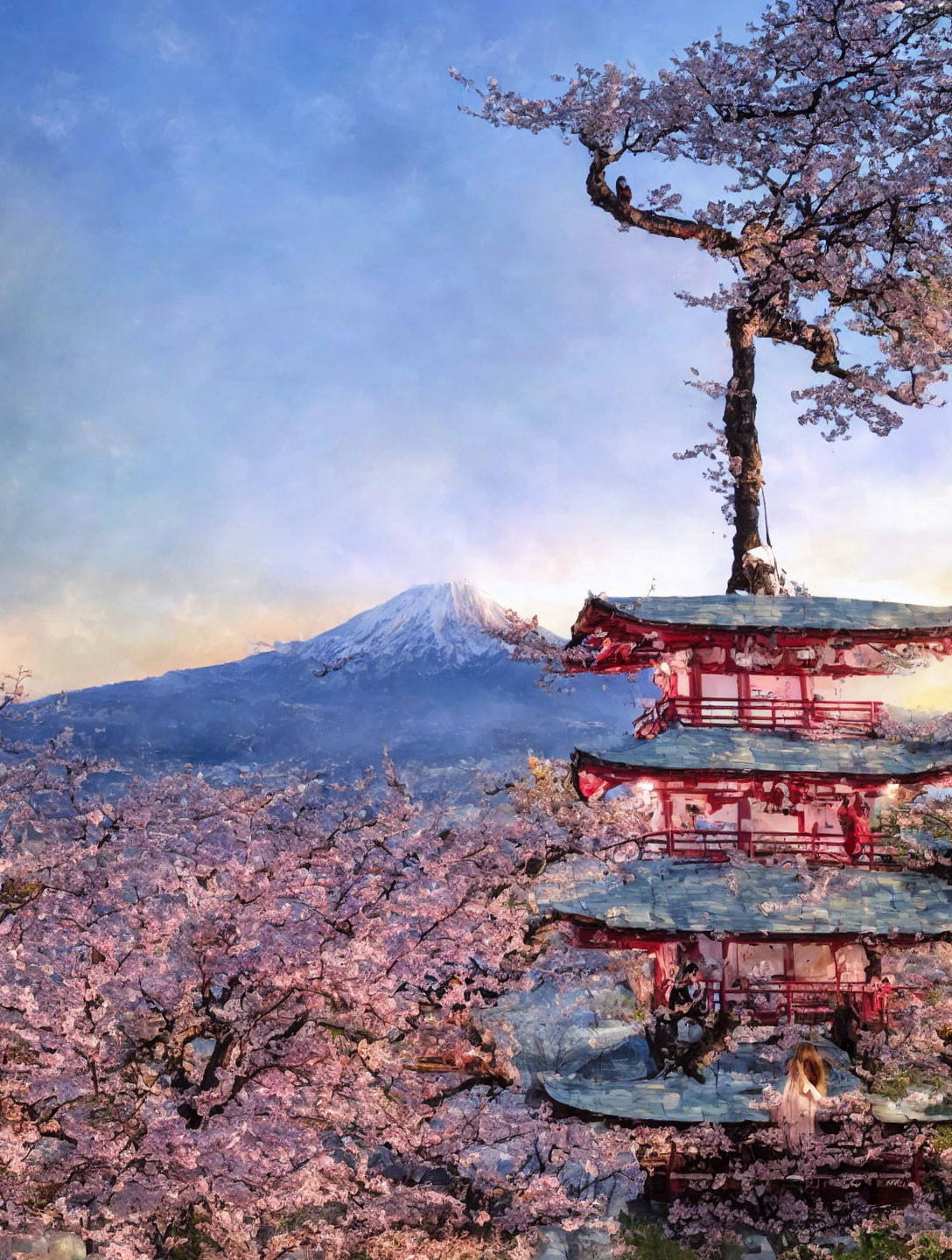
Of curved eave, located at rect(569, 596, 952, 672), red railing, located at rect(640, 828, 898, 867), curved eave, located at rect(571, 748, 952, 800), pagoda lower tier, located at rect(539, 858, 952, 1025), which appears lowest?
pagoda lower tier, located at rect(539, 858, 952, 1025)

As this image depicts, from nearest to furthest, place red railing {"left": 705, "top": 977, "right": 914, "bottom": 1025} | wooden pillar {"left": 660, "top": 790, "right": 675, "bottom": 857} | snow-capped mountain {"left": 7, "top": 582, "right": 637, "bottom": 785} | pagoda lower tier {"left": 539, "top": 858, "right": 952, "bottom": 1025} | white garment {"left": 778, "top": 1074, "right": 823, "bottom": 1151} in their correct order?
1. white garment {"left": 778, "top": 1074, "right": 823, "bottom": 1151}
2. pagoda lower tier {"left": 539, "top": 858, "right": 952, "bottom": 1025}
3. red railing {"left": 705, "top": 977, "right": 914, "bottom": 1025}
4. wooden pillar {"left": 660, "top": 790, "right": 675, "bottom": 857}
5. snow-capped mountain {"left": 7, "top": 582, "right": 637, "bottom": 785}

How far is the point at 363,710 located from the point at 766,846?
187 ft

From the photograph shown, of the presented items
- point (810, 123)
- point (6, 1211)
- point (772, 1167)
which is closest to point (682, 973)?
point (772, 1167)

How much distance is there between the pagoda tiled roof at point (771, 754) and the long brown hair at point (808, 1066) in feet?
10.9

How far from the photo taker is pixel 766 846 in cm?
1527

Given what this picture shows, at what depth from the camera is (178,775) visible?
21406mm

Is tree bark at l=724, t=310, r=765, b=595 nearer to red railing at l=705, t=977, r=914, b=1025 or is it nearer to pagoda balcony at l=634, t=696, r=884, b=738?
pagoda balcony at l=634, t=696, r=884, b=738

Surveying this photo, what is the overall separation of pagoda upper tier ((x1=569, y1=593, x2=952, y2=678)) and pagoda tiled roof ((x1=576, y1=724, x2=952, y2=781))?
3.54 feet

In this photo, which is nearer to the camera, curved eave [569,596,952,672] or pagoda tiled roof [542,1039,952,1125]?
pagoda tiled roof [542,1039,952,1125]

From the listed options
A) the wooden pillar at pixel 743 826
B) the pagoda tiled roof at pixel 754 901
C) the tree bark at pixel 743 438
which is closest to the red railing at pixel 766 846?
the wooden pillar at pixel 743 826

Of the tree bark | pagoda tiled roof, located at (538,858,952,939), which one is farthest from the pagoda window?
the tree bark

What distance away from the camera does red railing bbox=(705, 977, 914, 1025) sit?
1474cm

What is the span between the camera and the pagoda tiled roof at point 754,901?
45.7ft

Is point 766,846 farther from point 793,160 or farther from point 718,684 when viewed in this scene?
point 793,160
